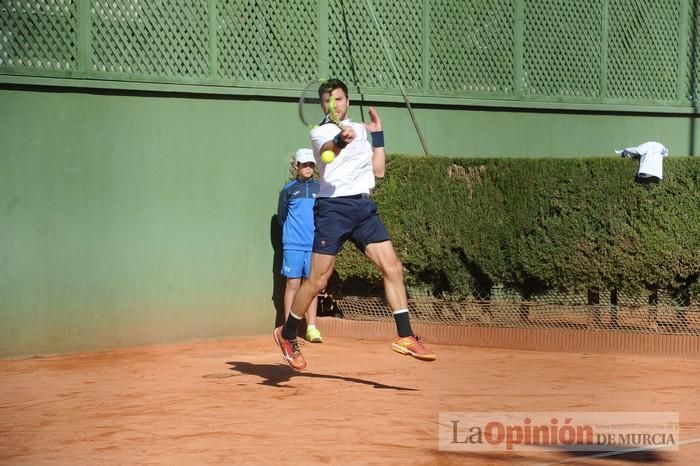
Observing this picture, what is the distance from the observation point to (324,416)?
24.2 feet

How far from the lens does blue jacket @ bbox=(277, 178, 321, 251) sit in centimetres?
1123

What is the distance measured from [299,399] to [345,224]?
126cm

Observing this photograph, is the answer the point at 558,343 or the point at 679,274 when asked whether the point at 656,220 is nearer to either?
the point at 679,274

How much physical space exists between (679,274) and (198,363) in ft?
13.9

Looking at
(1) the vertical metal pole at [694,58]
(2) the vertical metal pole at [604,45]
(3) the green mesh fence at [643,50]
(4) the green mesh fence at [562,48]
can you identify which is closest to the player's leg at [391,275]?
(4) the green mesh fence at [562,48]

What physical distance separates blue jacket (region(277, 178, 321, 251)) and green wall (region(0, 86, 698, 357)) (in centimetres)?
52

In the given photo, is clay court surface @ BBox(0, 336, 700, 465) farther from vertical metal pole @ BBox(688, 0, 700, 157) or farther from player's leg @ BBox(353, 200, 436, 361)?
vertical metal pole @ BBox(688, 0, 700, 157)

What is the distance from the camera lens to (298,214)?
442 inches

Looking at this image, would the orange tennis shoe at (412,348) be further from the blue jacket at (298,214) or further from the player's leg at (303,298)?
the blue jacket at (298,214)

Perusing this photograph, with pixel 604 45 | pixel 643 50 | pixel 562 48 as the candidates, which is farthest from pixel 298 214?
pixel 643 50

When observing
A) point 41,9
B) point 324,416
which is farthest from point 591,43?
point 324,416

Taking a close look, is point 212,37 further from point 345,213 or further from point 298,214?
point 345,213

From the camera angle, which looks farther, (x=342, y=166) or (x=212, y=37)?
(x=212, y=37)

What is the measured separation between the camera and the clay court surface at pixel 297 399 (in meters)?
6.35
